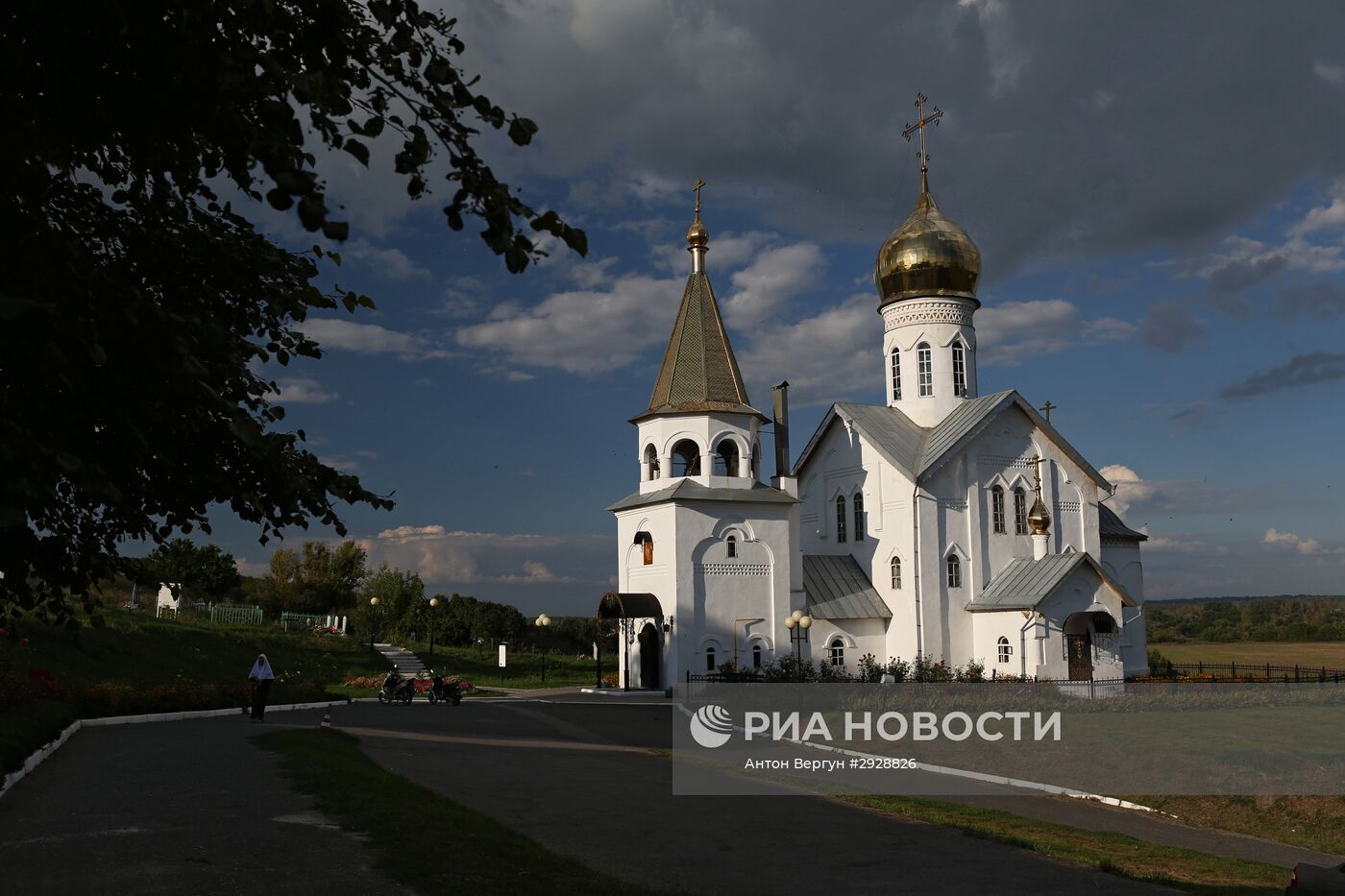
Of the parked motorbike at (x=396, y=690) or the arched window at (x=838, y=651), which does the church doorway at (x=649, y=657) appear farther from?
the parked motorbike at (x=396, y=690)

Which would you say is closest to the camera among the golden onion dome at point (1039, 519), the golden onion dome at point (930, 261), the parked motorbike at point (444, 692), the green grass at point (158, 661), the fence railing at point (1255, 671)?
the green grass at point (158, 661)

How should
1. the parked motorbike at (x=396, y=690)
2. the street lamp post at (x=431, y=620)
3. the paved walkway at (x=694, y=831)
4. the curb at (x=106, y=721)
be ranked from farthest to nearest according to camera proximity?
the street lamp post at (x=431, y=620) → the parked motorbike at (x=396, y=690) → the curb at (x=106, y=721) → the paved walkway at (x=694, y=831)

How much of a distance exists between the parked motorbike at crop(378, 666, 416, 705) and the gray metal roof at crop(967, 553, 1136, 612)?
47.8 ft

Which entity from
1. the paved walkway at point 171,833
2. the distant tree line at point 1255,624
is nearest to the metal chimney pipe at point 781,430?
the paved walkway at point 171,833

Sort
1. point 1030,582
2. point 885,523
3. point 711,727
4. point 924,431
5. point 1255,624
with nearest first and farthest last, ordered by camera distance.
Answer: point 711,727, point 1030,582, point 885,523, point 924,431, point 1255,624

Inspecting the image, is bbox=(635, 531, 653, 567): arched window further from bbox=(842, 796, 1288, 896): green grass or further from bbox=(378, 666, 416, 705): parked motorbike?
bbox=(842, 796, 1288, 896): green grass

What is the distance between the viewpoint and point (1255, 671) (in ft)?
108

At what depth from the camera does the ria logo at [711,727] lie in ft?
59.6

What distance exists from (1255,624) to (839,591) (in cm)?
6002

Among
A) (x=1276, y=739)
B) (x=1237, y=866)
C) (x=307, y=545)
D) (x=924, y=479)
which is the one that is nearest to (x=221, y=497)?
(x=1237, y=866)

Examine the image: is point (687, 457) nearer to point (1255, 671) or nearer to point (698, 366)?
point (698, 366)

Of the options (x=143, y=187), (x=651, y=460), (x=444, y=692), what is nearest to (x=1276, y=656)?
(x=651, y=460)

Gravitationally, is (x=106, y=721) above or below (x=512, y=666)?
above

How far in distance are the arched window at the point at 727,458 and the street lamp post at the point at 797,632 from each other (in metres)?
4.37
